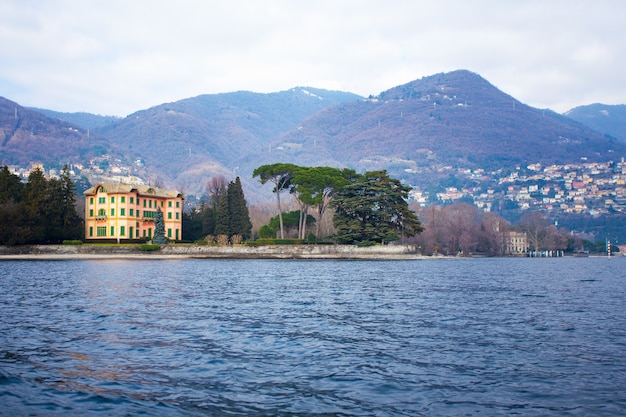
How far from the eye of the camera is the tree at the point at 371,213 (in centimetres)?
7256

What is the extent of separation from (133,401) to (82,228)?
219ft

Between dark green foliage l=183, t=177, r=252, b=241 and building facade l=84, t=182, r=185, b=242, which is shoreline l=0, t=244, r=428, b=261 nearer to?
dark green foliage l=183, t=177, r=252, b=241

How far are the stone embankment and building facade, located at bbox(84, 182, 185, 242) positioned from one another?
18.1 ft

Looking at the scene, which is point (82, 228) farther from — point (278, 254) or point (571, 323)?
point (571, 323)

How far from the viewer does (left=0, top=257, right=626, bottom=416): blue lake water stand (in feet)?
32.3

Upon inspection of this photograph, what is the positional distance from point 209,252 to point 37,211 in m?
19.0

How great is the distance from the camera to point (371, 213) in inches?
2911

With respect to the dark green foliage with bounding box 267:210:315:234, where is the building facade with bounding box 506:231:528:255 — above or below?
below

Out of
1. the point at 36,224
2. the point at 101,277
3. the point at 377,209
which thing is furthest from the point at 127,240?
the point at 101,277

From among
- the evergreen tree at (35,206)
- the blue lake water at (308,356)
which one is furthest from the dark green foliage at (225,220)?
the blue lake water at (308,356)

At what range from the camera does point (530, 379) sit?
37.4 ft

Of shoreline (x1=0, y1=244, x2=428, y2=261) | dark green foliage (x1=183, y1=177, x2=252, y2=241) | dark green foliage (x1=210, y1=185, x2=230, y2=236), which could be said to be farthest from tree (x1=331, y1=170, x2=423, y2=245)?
dark green foliage (x1=210, y1=185, x2=230, y2=236)

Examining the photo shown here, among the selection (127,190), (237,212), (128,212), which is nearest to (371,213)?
(237,212)

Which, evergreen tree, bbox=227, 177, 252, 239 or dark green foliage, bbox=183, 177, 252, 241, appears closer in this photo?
dark green foliage, bbox=183, 177, 252, 241
